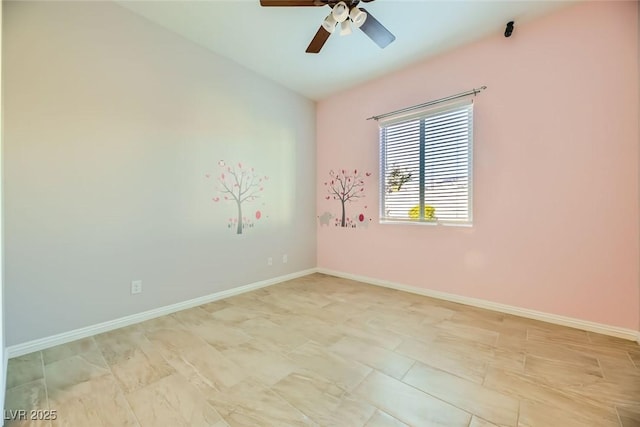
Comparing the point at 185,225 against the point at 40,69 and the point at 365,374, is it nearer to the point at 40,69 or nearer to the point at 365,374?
the point at 40,69

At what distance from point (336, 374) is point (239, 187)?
7.69ft

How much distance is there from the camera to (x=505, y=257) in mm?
2607

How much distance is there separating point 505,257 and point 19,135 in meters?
4.22

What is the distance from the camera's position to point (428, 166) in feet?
10.2

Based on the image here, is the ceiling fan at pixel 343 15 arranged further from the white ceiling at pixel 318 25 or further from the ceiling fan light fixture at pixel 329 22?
the white ceiling at pixel 318 25

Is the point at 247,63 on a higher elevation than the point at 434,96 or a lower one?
higher

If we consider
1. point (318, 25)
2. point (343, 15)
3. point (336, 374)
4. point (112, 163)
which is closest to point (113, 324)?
point (112, 163)

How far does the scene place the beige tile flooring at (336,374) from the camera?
52.6 inches

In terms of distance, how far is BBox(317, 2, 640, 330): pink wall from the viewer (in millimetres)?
2090

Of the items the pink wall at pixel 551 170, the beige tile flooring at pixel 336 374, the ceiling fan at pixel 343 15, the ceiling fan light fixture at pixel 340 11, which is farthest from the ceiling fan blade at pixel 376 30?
the beige tile flooring at pixel 336 374

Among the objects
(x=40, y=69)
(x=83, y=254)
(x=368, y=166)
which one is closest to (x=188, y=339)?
(x=83, y=254)

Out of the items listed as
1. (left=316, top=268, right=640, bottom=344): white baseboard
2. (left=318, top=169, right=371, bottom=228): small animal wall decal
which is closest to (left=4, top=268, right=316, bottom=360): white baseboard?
(left=318, top=169, right=371, bottom=228): small animal wall decal

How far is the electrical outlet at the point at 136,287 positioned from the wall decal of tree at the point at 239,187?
3.44 feet

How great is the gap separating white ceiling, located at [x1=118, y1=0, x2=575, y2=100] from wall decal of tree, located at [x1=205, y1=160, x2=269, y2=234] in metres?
1.31
